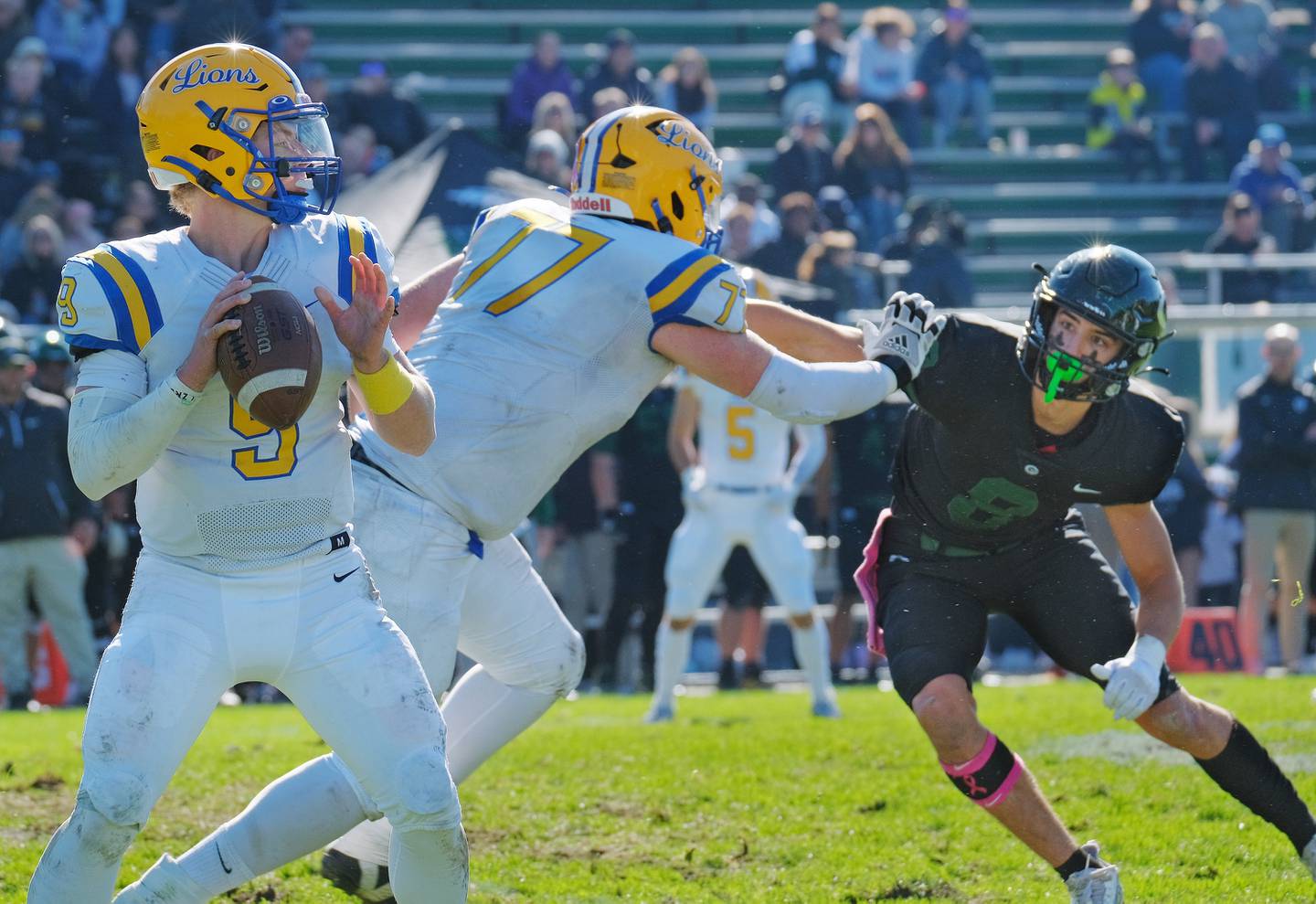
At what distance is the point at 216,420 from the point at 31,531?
6281 millimetres

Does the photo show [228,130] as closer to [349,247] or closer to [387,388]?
[349,247]

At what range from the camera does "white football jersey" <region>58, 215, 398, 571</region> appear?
3.34 m

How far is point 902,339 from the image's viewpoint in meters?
4.25

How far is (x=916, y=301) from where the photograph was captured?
431 cm

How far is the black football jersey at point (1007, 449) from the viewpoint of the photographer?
447cm

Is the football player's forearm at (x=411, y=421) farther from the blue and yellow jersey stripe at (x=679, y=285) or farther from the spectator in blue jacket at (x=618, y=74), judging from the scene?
the spectator in blue jacket at (x=618, y=74)

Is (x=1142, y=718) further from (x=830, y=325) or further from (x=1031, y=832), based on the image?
(x=830, y=325)

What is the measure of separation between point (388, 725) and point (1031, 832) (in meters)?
1.65

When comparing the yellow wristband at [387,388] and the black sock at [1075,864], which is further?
the black sock at [1075,864]

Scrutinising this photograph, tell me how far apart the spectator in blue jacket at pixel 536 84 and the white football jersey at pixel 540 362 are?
979 cm

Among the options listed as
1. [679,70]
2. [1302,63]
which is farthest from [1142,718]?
[1302,63]

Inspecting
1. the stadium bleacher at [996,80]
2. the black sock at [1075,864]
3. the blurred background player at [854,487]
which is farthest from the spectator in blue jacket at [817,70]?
the black sock at [1075,864]

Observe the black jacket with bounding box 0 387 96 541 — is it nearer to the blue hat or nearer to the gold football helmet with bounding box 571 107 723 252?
the gold football helmet with bounding box 571 107 723 252

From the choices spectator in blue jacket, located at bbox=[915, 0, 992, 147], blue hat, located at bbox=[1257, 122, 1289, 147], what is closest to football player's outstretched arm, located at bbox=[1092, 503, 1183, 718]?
blue hat, located at bbox=[1257, 122, 1289, 147]
